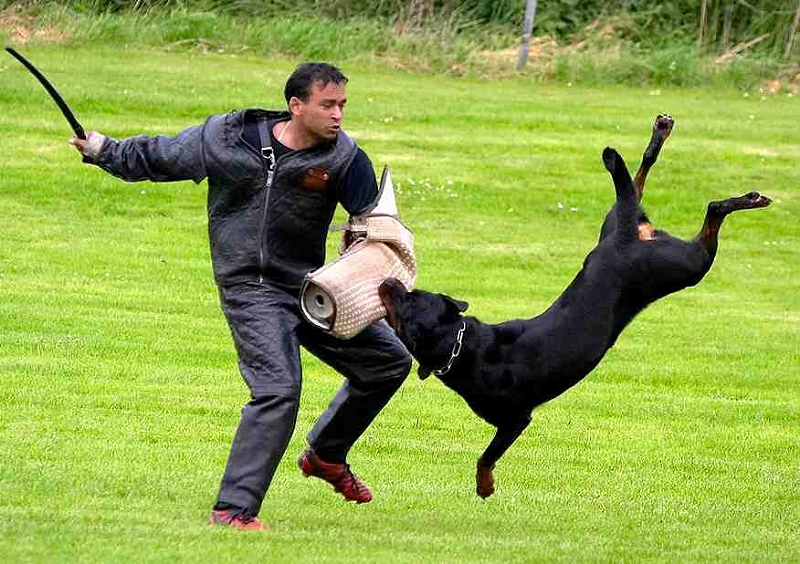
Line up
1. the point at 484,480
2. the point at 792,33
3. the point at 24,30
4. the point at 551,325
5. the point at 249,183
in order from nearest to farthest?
the point at 249,183 → the point at 551,325 → the point at 484,480 → the point at 24,30 → the point at 792,33

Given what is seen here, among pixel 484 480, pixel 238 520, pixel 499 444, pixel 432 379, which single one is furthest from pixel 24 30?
pixel 238 520

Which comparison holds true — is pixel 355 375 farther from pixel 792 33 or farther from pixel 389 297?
pixel 792 33

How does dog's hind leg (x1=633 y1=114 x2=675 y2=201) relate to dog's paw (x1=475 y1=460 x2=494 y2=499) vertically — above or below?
above

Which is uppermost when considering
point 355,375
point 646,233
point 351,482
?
point 646,233

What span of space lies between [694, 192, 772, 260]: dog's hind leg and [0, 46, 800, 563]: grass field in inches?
50.2

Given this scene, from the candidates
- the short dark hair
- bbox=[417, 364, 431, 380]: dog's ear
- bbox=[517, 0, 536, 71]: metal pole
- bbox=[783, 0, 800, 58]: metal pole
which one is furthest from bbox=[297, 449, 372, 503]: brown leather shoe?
bbox=[783, 0, 800, 58]: metal pole

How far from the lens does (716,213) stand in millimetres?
6926

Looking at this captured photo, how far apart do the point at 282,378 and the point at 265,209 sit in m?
0.69

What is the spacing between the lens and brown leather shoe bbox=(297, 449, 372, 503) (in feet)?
22.4

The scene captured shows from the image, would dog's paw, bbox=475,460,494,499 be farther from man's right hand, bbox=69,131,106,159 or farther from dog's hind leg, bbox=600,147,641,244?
man's right hand, bbox=69,131,106,159

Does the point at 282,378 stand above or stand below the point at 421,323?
below

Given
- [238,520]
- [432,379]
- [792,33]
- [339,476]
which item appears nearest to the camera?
[238,520]

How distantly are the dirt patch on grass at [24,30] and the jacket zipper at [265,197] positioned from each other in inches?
697

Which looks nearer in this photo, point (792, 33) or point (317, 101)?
point (317, 101)
